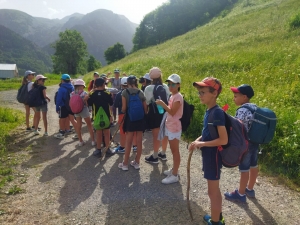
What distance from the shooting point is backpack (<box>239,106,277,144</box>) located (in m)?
3.63

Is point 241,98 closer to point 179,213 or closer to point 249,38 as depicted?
point 179,213

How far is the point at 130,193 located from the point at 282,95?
5628mm

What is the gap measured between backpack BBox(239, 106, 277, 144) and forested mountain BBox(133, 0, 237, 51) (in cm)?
6317

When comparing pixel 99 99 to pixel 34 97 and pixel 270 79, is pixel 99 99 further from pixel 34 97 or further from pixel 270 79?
pixel 270 79

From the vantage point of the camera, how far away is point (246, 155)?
392cm

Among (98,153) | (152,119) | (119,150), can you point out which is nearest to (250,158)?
(152,119)

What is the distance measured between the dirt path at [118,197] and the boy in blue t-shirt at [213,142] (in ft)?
2.45

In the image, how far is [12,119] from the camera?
960 centimetres

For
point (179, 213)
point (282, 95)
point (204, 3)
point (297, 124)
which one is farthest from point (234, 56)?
point (204, 3)

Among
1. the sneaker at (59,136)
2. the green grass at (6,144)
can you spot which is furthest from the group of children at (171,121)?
the green grass at (6,144)

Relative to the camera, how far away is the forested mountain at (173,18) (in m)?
64.7

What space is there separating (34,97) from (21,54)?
17518 cm

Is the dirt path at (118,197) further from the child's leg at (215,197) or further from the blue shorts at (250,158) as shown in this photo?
the blue shorts at (250,158)

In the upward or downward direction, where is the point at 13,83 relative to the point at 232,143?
downward
